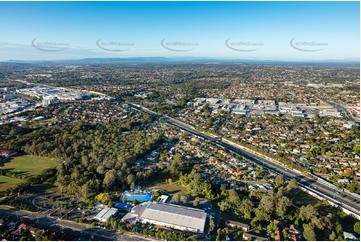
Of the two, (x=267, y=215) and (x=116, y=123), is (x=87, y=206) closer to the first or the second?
(x=267, y=215)

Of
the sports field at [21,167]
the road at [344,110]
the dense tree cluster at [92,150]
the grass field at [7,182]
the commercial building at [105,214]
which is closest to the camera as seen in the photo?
the commercial building at [105,214]

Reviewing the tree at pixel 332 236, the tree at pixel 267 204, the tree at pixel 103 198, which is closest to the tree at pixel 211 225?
the tree at pixel 267 204

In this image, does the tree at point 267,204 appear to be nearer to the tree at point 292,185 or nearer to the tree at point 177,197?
the tree at point 292,185

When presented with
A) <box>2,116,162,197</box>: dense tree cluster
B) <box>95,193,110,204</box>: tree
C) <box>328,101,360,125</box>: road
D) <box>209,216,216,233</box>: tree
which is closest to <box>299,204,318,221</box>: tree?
<box>209,216,216,233</box>: tree

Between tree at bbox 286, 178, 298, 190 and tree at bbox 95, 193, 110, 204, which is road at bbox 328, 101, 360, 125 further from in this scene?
tree at bbox 95, 193, 110, 204

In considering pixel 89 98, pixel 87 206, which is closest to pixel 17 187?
pixel 87 206

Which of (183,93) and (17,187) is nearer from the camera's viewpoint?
(17,187)
